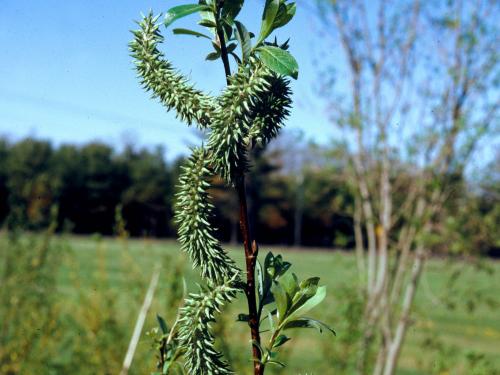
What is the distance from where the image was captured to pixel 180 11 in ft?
2.71

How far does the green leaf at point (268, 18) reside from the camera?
2.72ft

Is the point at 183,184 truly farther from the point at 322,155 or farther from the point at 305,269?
the point at 305,269

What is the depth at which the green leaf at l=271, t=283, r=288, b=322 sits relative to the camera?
2.86ft

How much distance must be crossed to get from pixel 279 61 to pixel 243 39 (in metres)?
0.09

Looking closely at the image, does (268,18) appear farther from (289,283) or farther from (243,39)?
(289,283)

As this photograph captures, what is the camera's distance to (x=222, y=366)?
31.8 inches

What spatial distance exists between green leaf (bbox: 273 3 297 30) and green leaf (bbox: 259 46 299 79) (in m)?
0.08

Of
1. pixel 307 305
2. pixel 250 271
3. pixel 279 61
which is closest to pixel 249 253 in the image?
pixel 250 271

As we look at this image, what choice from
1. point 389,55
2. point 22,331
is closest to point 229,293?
point 22,331

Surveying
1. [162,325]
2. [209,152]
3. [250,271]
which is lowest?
[162,325]

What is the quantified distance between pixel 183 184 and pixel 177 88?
0.13 meters

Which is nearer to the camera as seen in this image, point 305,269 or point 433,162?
point 433,162

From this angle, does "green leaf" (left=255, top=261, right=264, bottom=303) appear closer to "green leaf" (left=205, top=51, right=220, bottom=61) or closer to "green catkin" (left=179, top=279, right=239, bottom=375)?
"green catkin" (left=179, top=279, right=239, bottom=375)

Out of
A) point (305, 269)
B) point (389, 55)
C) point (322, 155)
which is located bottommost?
point (305, 269)
